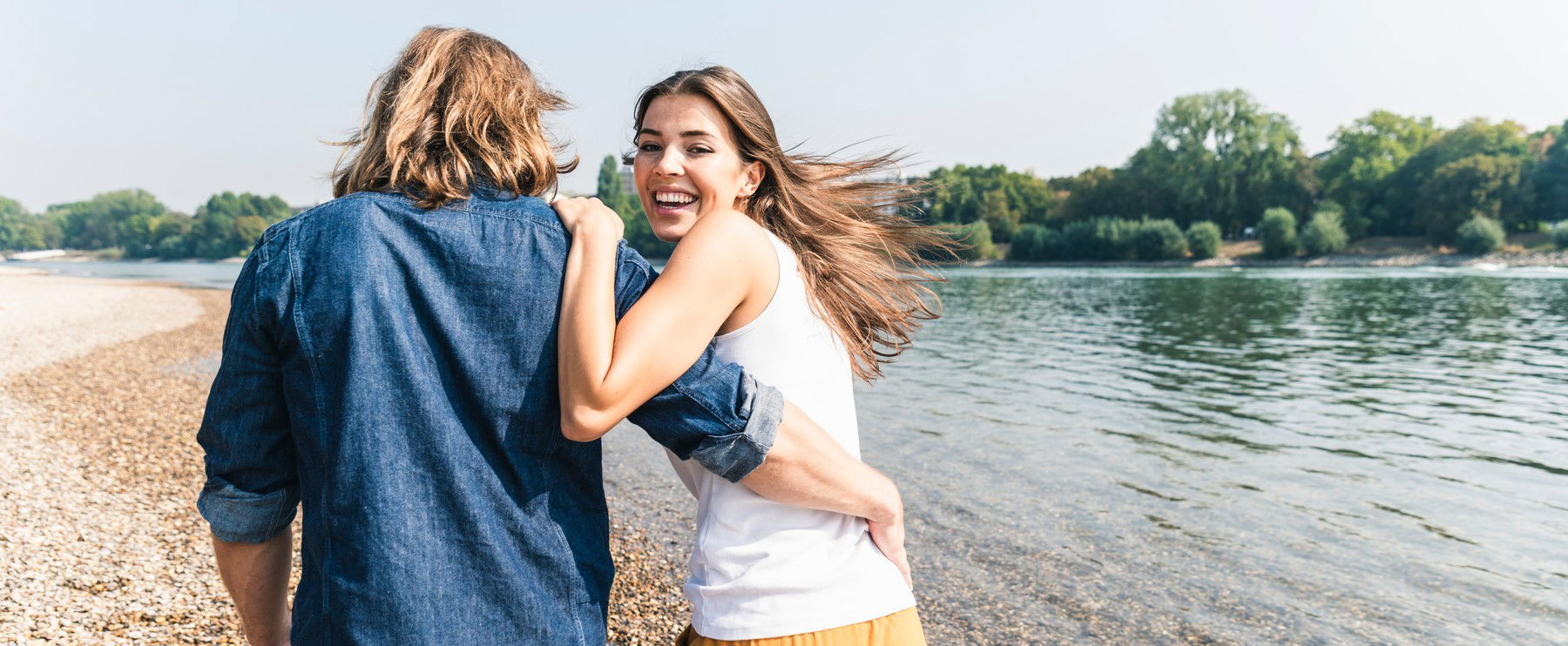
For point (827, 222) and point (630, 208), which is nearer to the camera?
point (827, 222)

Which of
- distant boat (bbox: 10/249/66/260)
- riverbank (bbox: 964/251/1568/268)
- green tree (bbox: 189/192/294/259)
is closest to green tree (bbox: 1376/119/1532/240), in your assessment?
riverbank (bbox: 964/251/1568/268)

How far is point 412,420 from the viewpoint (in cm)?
149

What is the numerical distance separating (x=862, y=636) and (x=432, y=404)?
92 cm

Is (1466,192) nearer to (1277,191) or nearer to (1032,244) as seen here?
(1277,191)

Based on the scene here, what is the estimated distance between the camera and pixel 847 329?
2082mm

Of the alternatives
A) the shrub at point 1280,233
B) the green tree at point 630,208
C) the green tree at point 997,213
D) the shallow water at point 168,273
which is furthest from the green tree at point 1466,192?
the shallow water at point 168,273

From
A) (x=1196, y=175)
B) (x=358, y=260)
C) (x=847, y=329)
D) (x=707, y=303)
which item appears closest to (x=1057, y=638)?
(x=847, y=329)

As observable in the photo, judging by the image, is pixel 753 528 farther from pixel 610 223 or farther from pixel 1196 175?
pixel 1196 175

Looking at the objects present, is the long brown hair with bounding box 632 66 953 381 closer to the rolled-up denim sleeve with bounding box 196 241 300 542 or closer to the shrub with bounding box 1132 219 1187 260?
the rolled-up denim sleeve with bounding box 196 241 300 542

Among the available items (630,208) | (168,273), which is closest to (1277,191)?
(630,208)

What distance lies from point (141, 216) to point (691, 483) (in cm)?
17384

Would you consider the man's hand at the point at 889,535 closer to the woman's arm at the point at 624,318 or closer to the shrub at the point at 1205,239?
the woman's arm at the point at 624,318

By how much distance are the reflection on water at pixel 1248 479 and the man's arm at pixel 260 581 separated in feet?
17.7

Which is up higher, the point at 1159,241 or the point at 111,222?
the point at 111,222
